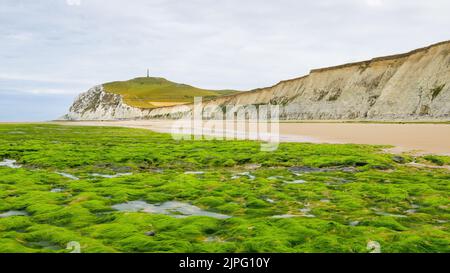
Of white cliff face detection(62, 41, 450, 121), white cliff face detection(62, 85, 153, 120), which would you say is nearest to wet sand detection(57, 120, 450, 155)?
white cliff face detection(62, 41, 450, 121)

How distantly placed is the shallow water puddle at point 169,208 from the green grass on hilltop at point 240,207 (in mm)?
218

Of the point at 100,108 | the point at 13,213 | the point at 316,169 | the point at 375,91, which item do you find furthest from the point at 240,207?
the point at 100,108

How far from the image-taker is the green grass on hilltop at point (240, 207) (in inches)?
256

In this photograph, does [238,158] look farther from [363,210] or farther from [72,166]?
[363,210]

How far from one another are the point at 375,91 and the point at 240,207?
5760cm

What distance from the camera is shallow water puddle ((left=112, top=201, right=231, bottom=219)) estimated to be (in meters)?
8.55

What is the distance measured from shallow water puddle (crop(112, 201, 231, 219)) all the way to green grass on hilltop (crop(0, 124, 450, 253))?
0.22m

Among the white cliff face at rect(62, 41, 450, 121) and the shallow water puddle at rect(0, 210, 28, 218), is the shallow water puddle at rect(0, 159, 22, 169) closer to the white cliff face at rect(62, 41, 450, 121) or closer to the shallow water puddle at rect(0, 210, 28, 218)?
the shallow water puddle at rect(0, 210, 28, 218)

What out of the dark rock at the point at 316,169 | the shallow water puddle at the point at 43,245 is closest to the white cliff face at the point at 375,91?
the dark rock at the point at 316,169

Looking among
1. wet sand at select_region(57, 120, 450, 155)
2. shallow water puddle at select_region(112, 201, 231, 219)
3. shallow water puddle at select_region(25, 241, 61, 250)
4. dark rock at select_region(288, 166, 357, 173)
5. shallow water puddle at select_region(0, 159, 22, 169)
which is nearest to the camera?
shallow water puddle at select_region(25, 241, 61, 250)

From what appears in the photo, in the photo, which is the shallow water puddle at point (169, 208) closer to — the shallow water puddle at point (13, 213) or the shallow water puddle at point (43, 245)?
the shallow water puddle at point (13, 213)
